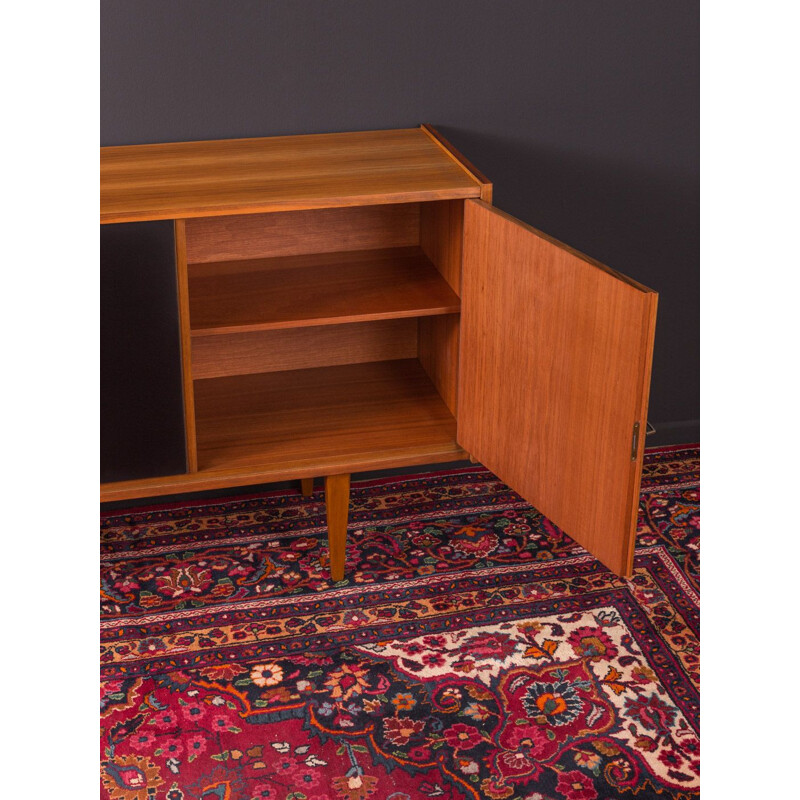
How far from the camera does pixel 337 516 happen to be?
2.04 m

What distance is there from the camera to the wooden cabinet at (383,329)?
1563 millimetres

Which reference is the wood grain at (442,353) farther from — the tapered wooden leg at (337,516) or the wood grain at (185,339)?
the wood grain at (185,339)

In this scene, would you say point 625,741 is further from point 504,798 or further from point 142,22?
point 142,22

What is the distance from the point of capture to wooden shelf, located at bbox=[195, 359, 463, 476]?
1942 millimetres

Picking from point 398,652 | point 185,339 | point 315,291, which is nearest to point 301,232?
point 315,291

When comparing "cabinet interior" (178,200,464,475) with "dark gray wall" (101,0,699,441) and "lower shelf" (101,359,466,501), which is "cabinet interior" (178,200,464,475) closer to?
"lower shelf" (101,359,466,501)

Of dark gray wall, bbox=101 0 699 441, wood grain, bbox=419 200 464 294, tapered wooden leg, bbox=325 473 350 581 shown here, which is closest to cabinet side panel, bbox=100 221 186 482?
tapered wooden leg, bbox=325 473 350 581

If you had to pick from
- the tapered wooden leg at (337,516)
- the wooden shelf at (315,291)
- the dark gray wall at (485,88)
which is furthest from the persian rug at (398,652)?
the dark gray wall at (485,88)

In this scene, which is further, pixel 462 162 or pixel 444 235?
pixel 444 235

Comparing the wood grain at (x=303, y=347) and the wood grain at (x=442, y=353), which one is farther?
the wood grain at (x=303, y=347)

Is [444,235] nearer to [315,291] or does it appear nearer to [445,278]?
[445,278]

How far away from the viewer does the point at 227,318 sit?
1.87m

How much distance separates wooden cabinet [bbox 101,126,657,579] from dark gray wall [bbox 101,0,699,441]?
0.09 meters

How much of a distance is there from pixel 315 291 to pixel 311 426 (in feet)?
0.95
